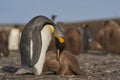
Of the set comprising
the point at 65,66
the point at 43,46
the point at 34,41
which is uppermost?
the point at 34,41

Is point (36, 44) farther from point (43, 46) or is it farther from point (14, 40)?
point (14, 40)

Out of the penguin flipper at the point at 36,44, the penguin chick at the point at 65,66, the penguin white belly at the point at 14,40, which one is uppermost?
the penguin flipper at the point at 36,44

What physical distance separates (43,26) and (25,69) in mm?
994

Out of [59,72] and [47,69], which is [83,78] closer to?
[59,72]

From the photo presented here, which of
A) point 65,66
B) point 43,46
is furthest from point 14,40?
point 65,66

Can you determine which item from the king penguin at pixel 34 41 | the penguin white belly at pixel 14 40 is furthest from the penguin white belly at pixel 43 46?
the penguin white belly at pixel 14 40

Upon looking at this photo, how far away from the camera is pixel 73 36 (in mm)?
22000

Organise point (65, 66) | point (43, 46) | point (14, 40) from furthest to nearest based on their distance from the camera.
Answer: point (14, 40), point (43, 46), point (65, 66)

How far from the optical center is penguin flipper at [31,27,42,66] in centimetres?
956

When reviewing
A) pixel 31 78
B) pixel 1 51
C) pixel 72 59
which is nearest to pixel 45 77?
pixel 31 78

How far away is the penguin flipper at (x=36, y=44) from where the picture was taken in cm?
956

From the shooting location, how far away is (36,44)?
9586mm

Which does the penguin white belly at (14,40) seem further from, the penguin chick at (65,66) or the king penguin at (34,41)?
the king penguin at (34,41)

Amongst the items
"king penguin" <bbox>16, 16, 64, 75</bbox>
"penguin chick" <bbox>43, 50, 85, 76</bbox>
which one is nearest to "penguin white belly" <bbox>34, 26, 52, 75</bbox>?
"king penguin" <bbox>16, 16, 64, 75</bbox>
